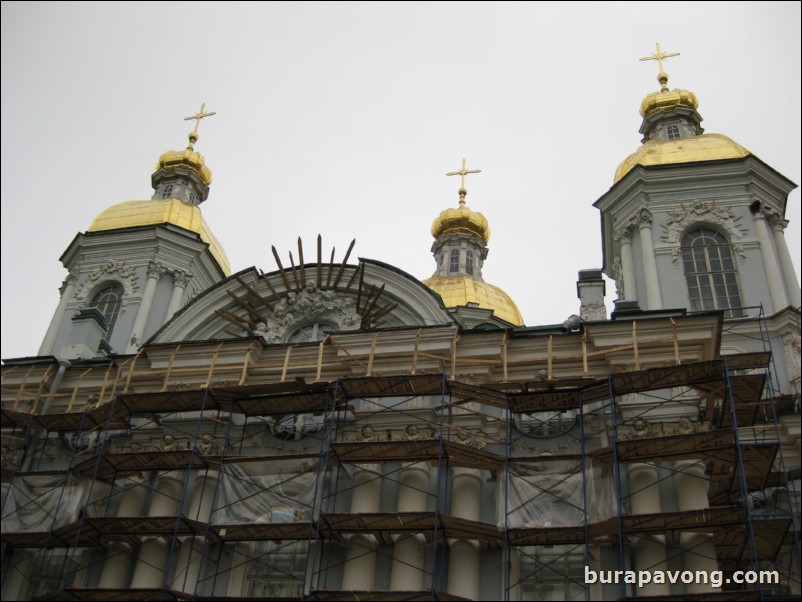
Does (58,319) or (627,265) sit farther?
(58,319)

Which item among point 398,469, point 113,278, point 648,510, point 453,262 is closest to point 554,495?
point 648,510

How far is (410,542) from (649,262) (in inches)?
399

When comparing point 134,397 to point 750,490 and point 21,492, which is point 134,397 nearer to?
point 21,492

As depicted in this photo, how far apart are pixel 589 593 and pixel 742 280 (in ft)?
33.4

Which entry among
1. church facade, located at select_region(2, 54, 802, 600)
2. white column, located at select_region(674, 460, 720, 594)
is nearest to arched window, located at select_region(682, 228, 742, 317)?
church facade, located at select_region(2, 54, 802, 600)

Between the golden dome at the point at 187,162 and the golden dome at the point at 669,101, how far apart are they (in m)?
14.6

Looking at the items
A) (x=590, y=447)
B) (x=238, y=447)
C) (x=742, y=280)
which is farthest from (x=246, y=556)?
(x=742, y=280)

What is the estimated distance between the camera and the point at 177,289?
27.5 metres

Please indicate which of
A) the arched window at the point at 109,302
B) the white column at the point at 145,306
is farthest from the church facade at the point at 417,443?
the arched window at the point at 109,302

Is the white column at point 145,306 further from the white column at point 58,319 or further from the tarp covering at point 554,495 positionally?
the tarp covering at point 554,495

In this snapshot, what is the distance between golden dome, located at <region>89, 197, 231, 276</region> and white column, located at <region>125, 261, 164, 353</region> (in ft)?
5.13

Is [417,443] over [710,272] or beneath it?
beneath

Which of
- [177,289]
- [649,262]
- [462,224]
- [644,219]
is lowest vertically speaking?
[649,262]

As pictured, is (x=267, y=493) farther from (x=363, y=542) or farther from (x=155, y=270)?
(x=155, y=270)
